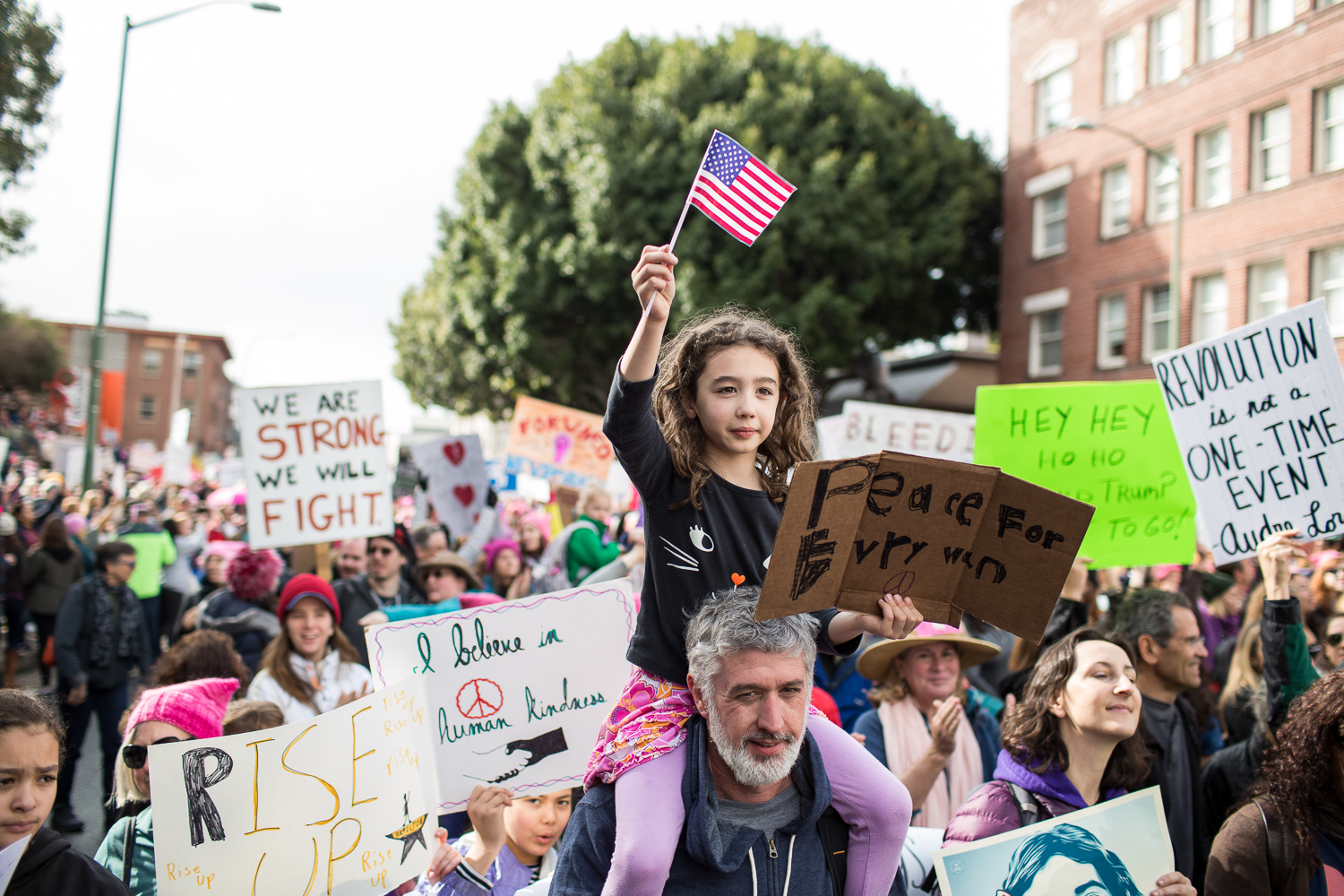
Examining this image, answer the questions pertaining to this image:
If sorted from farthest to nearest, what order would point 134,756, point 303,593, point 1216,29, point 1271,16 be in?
point 1216,29, point 1271,16, point 303,593, point 134,756

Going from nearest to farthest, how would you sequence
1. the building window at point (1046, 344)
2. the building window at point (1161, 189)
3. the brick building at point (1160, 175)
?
the brick building at point (1160, 175), the building window at point (1161, 189), the building window at point (1046, 344)

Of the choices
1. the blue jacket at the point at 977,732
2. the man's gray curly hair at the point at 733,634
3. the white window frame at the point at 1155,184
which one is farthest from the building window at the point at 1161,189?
the man's gray curly hair at the point at 733,634

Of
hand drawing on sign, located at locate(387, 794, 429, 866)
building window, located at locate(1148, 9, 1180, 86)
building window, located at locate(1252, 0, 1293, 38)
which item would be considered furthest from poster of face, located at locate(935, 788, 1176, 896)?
building window, located at locate(1148, 9, 1180, 86)

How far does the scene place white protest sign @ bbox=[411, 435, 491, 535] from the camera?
10023mm

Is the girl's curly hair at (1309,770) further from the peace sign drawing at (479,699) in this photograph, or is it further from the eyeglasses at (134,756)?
the eyeglasses at (134,756)

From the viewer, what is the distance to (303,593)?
189 inches

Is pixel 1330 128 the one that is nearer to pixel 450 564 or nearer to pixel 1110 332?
pixel 1110 332

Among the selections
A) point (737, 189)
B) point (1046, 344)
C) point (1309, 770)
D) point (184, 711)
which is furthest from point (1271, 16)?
point (184, 711)

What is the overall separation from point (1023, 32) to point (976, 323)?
7.17 m

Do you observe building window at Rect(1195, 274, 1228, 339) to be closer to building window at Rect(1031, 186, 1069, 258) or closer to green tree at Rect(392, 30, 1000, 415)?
building window at Rect(1031, 186, 1069, 258)

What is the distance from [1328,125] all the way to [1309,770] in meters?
18.2

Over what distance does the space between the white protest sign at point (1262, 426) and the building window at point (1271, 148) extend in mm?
16517

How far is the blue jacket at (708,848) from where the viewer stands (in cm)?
217

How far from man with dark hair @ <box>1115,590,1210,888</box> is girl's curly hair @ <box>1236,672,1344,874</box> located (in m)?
0.63
